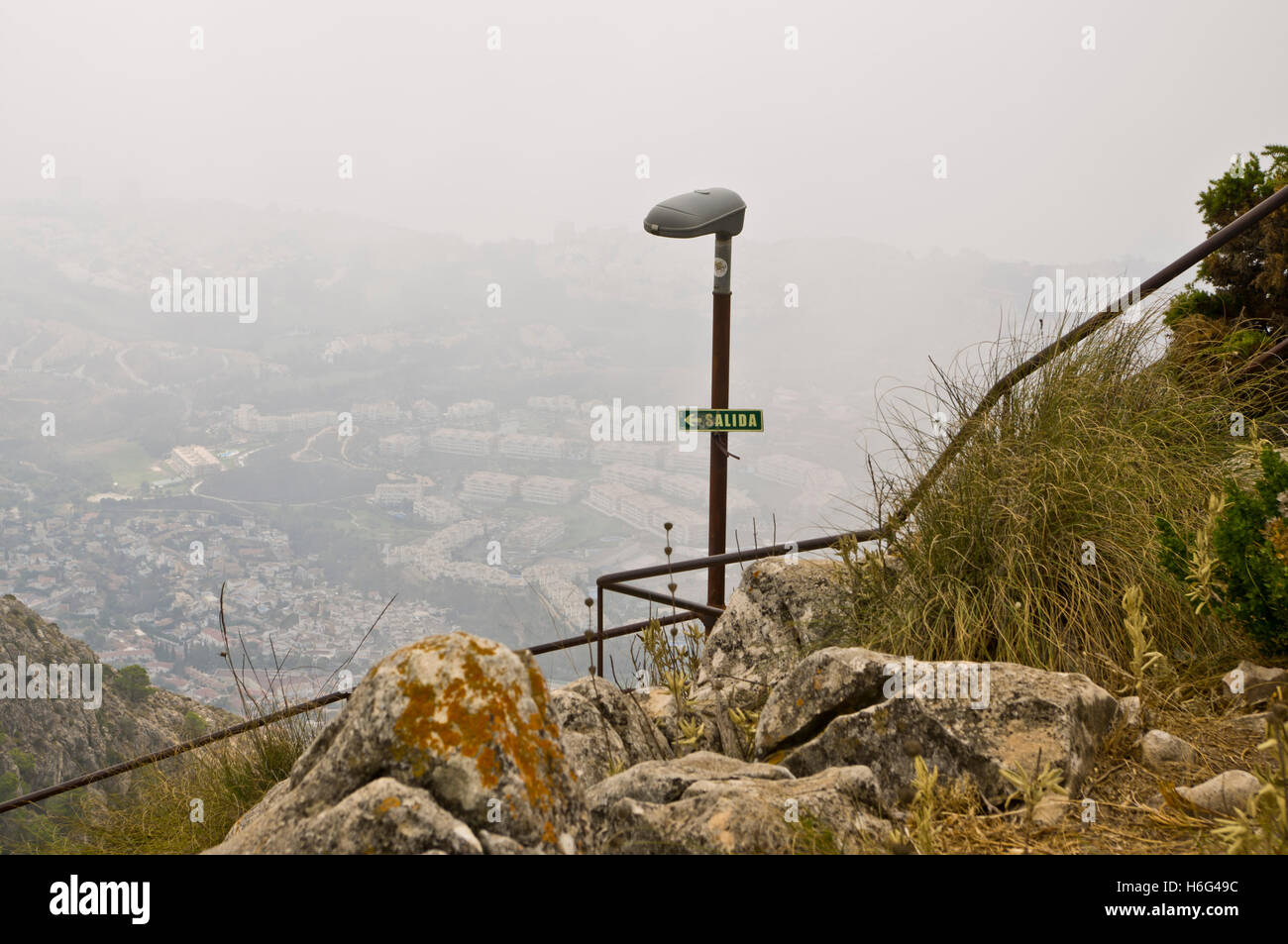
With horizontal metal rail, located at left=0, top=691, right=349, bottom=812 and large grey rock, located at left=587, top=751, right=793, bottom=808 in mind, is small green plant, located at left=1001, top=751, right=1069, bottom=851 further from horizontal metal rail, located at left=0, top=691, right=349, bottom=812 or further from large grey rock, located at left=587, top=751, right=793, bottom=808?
horizontal metal rail, located at left=0, top=691, right=349, bottom=812

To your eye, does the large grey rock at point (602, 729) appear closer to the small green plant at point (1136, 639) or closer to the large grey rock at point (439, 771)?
the large grey rock at point (439, 771)

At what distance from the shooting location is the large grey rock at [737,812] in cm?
183

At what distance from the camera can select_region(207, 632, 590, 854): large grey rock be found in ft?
5.57

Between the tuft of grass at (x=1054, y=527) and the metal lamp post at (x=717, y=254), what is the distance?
1.96m

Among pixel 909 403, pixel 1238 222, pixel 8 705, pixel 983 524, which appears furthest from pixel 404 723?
pixel 8 705

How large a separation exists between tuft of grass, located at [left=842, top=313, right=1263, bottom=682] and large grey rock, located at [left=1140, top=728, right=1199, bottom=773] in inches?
12.5

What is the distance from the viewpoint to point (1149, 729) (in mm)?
2732

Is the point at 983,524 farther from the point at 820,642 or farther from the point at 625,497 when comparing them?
the point at 625,497

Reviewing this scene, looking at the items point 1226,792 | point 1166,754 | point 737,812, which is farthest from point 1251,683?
point 737,812

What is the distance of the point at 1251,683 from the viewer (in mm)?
2844

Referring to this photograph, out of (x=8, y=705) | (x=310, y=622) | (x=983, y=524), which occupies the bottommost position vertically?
(x=310, y=622)

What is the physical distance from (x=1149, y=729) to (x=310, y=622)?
3018 cm

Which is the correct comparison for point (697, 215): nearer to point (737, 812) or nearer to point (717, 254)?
point (717, 254)

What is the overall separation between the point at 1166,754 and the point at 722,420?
11.1ft
